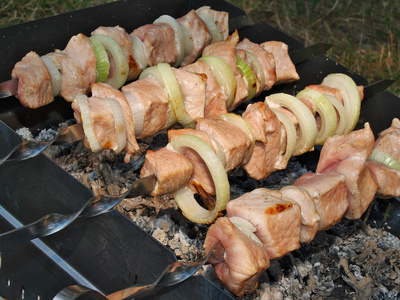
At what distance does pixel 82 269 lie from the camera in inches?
89.7

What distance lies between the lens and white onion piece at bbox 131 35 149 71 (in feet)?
9.41

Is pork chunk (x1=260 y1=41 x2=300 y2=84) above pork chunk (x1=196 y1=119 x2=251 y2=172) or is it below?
below

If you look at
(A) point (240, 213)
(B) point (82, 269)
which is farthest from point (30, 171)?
(A) point (240, 213)

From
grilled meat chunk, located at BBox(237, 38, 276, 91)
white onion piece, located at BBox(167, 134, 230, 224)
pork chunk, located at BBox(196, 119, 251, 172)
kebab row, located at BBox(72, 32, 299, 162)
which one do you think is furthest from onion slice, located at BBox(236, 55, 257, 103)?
white onion piece, located at BBox(167, 134, 230, 224)

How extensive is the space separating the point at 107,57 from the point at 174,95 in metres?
0.43

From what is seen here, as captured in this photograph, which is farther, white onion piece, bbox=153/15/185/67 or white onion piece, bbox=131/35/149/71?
white onion piece, bbox=153/15/185/67

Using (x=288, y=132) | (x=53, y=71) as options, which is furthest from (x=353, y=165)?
(x=53, y=71)

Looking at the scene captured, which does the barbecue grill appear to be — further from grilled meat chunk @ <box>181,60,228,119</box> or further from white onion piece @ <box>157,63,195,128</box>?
white onion piece @ <box>157,63,195,128</box>

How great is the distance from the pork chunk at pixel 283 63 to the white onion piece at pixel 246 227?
4.66ft

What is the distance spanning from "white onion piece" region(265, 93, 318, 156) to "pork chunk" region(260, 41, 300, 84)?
51cm

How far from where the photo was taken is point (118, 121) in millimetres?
2316

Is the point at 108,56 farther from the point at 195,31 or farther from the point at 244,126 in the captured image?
the point at 244,126

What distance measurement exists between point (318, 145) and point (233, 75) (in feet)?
2.08

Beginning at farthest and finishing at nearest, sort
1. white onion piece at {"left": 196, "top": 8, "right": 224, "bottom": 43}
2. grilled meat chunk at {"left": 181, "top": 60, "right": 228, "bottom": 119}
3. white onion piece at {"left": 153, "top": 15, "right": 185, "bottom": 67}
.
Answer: white onion piece at {"left": 196, "top": 8, "right": 224, "bottom": 43}, white onion piece at {"left": 153, "top": 15, "right": 185, "bottom": 67}, grilled meat chunk at {"left": 181, "top": 60, "right": 228, "bottom": 119}
